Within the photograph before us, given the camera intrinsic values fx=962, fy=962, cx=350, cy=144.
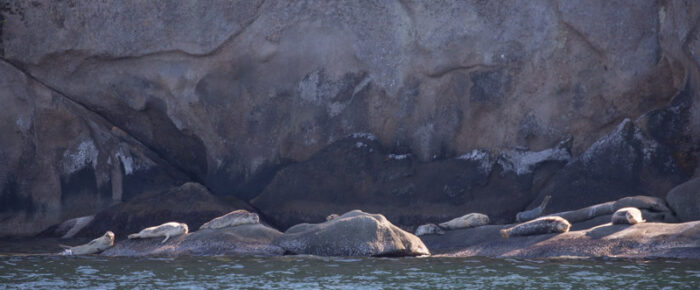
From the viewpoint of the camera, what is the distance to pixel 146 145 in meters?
20.4

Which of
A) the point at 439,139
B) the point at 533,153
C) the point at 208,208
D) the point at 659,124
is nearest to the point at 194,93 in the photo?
the point at 208,208

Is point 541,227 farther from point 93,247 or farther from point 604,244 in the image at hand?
point 93,247

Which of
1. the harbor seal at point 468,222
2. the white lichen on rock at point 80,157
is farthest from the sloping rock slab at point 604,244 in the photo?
the white lichen on rock at point 80,157

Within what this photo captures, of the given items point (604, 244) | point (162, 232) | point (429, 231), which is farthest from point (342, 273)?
point (429, 231)

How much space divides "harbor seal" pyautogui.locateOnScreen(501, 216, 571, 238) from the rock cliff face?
3.14 meters

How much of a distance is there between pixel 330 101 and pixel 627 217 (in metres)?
7.76

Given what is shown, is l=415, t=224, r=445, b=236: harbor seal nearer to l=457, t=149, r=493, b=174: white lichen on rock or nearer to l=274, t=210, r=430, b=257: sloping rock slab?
l=274, t=210, r=430, b=257: sloping rock slab

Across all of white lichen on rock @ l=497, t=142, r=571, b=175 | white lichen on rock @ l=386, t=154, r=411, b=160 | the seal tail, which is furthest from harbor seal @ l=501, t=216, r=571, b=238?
white lichen on rock @ l=386, t=154, r=411, b=160

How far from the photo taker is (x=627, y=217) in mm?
13250

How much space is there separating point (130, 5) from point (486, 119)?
7541 mm

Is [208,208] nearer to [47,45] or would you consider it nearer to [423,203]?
[423,203]

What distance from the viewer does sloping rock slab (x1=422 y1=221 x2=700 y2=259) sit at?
1221 cm

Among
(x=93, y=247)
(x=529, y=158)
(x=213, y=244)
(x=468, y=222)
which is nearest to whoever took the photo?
(x=213, y=244)

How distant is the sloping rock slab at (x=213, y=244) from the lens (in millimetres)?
13656
